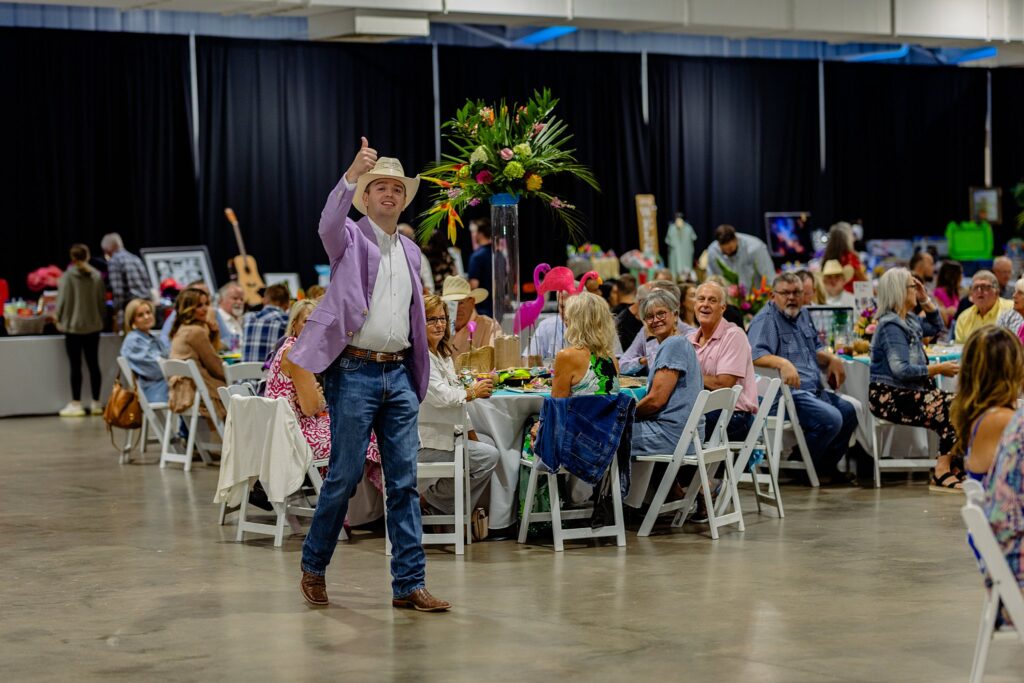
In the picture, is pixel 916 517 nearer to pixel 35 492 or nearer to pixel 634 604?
pixel 634 604

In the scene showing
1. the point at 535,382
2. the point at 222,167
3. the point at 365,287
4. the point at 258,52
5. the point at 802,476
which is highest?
the point at 258,52

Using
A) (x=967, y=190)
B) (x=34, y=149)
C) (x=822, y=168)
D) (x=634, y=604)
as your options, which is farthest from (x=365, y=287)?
(x=967, y=190)

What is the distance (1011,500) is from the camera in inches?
132

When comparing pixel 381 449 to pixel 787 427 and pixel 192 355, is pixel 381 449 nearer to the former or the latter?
pixel 787 427

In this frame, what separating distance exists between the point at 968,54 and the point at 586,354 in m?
12.6

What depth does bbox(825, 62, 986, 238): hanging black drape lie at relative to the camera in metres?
17.9

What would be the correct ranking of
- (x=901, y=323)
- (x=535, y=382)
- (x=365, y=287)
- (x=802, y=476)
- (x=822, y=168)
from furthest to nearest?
(x=822, y=168), (x=802, y=476), (x=901, y=323), (x=535, y=382), (x=365, y=287)

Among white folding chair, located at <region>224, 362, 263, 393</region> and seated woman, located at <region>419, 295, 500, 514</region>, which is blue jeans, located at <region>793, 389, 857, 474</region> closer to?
seated woman, located at <region>419, 295, 500, 514</region>

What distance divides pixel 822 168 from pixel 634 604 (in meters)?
13.8

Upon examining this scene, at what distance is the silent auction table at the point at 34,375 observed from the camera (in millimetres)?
11727

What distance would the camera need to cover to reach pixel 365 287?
4668 millimetres

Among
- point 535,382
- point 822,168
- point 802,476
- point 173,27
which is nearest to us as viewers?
point 535,382

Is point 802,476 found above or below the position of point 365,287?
below

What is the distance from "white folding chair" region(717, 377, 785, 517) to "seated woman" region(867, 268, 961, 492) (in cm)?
78
